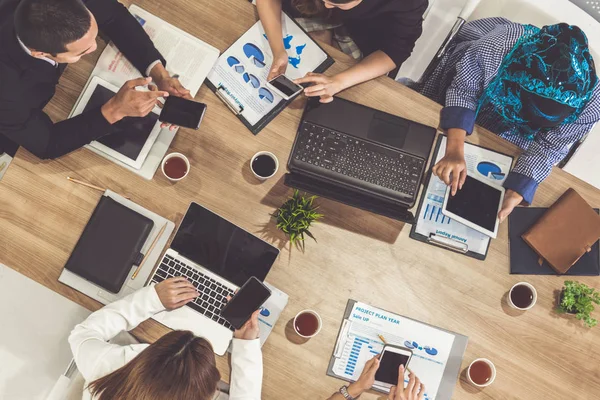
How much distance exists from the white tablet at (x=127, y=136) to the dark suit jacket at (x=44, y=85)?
58 millimetres

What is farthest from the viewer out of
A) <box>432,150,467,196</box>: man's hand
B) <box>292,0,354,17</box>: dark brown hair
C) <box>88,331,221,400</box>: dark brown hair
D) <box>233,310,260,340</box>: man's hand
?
<box>292,0,354,17</box>: dark brown hair

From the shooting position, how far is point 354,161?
170 centimetres

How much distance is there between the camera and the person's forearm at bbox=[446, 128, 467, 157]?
179 centimetres

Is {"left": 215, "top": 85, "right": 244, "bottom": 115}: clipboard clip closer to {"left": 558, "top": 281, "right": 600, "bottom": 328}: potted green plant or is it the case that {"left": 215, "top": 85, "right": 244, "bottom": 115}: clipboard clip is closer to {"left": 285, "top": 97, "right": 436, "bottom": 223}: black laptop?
{"left": 285, "top": 97, "right": 436, "bottom": 223}: black laptop

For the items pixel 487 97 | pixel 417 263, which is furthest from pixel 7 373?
pixel 487 97

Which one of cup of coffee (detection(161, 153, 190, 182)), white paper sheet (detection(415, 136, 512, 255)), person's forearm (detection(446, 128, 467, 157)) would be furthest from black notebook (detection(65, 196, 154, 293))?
person's forearm (detection(446, 128, 467, 157))

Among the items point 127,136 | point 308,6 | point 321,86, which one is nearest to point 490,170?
point 321,86

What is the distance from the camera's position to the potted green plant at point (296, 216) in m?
1.70

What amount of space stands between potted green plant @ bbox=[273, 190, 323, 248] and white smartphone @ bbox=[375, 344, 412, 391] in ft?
1.50

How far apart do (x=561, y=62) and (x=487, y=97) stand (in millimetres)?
314

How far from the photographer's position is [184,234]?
67.4 inches

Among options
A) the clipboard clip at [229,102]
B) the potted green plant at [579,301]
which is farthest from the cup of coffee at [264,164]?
the potted green plant at [579,301]

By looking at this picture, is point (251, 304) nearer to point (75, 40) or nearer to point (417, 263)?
point (417, 263)

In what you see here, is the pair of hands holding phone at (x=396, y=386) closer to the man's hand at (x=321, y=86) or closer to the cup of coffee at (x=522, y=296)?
the cup of coffee at (x=522, y=296)
